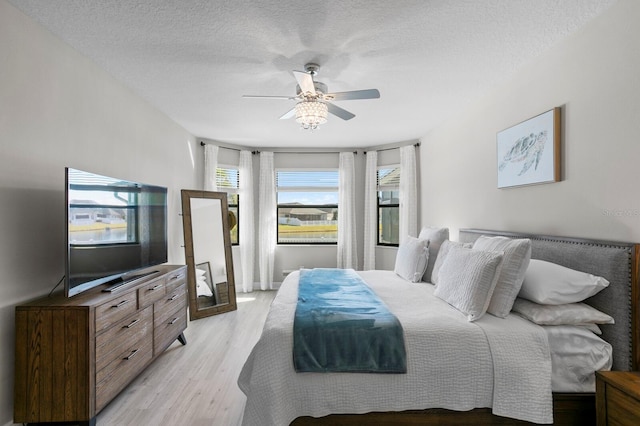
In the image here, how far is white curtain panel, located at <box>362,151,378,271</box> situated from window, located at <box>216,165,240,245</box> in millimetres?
2203

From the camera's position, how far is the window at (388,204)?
5555 mm

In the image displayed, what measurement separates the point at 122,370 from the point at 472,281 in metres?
2.48

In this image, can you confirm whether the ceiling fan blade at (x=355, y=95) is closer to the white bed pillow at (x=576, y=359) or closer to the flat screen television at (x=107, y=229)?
the flat screen television at (x=107, y=229)

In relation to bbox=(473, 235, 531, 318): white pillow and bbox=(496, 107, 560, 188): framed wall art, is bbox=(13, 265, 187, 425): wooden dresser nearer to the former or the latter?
bbox=(473, 235, 531, 318): white pillow

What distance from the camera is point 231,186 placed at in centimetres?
553

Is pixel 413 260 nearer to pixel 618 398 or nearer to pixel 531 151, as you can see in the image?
pixel 531 151

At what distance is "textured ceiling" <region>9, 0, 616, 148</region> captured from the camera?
6.40ft

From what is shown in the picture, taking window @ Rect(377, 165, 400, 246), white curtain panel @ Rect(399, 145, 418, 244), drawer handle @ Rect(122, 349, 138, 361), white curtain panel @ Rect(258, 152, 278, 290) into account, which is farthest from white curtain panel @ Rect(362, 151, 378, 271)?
drawer handle @ Rect(122, 349, 138, 361)

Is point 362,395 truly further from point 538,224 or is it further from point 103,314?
point 538,224

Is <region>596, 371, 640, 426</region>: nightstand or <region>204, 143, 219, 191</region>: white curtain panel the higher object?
<region>204, 143, 219, 191</region>: white curtain panel

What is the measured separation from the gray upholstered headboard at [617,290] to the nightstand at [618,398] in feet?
0.48

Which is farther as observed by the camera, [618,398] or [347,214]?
[347,214]

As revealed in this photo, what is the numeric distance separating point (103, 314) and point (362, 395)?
1.67 m

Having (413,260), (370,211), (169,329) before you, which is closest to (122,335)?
(169,329)
